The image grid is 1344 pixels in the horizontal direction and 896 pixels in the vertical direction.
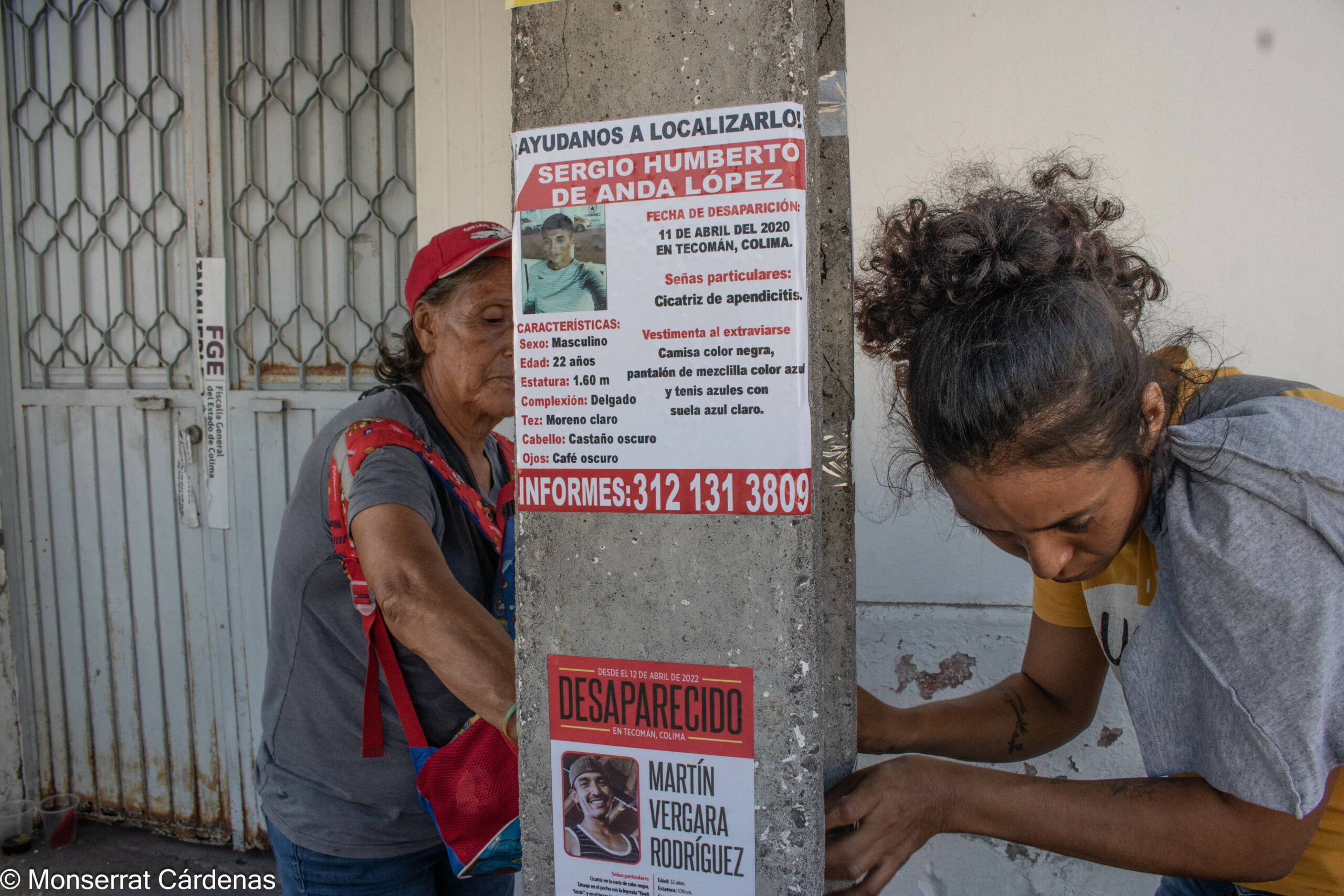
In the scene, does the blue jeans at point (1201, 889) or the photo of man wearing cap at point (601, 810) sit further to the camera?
the blue jeans at point (1201, 889)

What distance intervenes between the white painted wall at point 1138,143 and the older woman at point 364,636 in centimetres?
119

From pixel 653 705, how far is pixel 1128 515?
0.72 m

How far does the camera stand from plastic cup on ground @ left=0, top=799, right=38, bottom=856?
3.02 meters

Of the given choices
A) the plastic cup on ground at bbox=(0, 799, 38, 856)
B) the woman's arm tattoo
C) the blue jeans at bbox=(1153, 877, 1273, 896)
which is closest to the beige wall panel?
the woman's arm tattoo

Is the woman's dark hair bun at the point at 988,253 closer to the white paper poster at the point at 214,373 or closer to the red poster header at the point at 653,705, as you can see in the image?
the red poster header at the point at 653,705

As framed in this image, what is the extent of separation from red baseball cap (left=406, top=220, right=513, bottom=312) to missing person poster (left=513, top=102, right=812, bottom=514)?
684 mm

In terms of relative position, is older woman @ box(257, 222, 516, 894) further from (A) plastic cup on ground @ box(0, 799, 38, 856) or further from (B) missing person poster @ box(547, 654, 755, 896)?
(A) plastic cup on ground @ box(0, 799, 38, 856)

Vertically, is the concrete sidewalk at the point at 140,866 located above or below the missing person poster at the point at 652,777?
below

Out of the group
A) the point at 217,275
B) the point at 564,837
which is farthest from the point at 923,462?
the point at 217,275

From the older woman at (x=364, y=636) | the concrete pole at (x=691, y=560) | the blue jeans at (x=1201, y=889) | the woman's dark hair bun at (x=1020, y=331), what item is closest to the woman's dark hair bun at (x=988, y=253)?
the woman's dark hair bun at (x=1020, y=331)

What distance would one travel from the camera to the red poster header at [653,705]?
95 centimetres

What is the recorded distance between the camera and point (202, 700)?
301 cm

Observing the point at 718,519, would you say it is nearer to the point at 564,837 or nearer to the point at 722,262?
the point at 722,262

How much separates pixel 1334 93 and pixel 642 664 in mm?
2451
